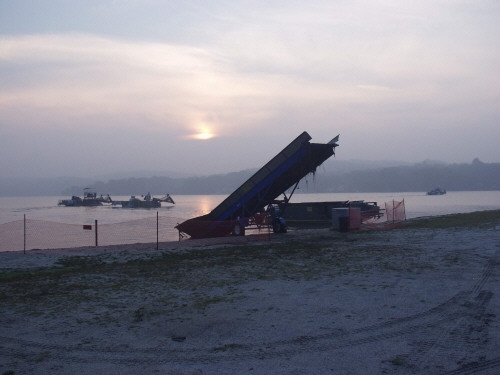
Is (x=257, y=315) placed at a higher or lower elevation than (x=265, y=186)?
lower

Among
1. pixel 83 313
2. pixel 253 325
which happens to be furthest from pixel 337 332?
pixel 83 313

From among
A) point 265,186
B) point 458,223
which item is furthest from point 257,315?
point 458,223

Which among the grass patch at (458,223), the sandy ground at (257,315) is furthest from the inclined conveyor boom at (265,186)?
the sandy ground at (257,315)

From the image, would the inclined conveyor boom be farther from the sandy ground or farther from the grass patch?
the sandy ground

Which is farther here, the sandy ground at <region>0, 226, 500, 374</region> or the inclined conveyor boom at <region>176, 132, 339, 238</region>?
the inclined conveyor boom at <region>176, 132, 339, 238</region>

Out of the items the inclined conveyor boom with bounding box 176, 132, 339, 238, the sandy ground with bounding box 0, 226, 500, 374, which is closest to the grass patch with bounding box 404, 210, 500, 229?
the inclined conveyor boom with bounding box 176, 132, 339, 238

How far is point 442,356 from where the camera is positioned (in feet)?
22.6

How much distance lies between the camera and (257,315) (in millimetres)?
9359

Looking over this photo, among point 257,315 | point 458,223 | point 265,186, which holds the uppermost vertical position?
point 265,186

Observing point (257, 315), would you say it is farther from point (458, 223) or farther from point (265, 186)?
point (458, 223)

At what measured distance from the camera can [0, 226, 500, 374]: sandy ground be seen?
6914 mm

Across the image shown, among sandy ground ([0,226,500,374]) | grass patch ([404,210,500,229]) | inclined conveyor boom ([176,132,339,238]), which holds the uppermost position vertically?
inclined conveyor boom ([176,132,339,238])

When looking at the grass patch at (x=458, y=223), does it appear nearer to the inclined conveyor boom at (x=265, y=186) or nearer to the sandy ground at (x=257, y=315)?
the inclined conveyor boom at (x=265, y=186)

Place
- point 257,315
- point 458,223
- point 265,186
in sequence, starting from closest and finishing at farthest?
point 257,315 < point 265,186 < point 458,223
